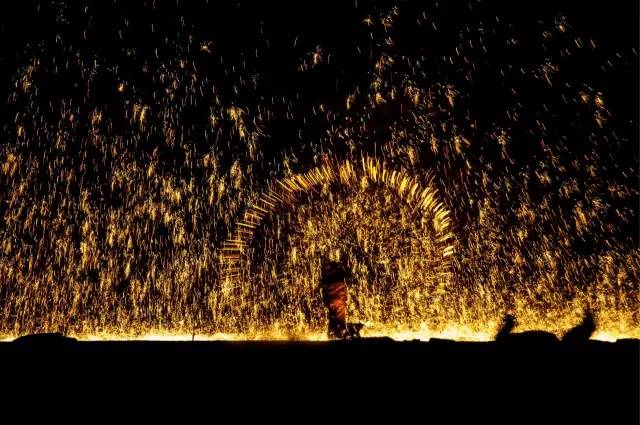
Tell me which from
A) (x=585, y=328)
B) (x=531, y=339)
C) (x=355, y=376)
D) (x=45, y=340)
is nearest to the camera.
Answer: (x=355, y=376)

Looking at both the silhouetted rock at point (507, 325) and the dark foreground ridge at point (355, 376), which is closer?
the dark foreground ridge at point (355, 376)

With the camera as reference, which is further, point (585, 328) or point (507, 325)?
point (507, 325)

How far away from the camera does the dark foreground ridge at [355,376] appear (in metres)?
4.83

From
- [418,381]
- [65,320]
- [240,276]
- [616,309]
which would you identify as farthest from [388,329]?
[65,320]

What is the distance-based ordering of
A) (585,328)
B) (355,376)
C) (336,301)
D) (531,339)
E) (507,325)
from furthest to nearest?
1. (507,325)
2. (585,328)
3. (336,301)
4. (531,339)
5. (355,376)

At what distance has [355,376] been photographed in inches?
203

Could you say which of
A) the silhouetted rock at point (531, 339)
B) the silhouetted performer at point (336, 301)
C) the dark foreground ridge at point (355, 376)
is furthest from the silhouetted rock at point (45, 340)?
the silhouetted rock at point (531, 339)

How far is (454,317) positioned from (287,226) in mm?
4097

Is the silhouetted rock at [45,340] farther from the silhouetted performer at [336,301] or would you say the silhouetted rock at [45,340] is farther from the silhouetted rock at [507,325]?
the silhouetted rock at [507,325]

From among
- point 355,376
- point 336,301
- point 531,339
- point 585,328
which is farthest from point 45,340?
point 585,328

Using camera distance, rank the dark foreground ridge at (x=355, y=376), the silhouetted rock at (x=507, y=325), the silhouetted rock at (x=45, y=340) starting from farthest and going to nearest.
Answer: the silhouetted rock at (x=507, y=325) → the silhouetted rock at (x=45, y=340) → the dark foreground ridge at (x=355, y=376)

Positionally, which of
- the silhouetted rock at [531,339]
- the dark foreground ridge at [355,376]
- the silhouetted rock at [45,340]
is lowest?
the dark foreground ridge at [355,376]

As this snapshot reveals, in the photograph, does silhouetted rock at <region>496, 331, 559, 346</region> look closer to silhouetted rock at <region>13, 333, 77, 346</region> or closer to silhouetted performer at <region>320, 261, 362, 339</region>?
silhouetted performer at <region>320, 261, 362, 339</region>

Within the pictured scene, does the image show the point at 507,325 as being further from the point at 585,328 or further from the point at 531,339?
the point at 531,339
